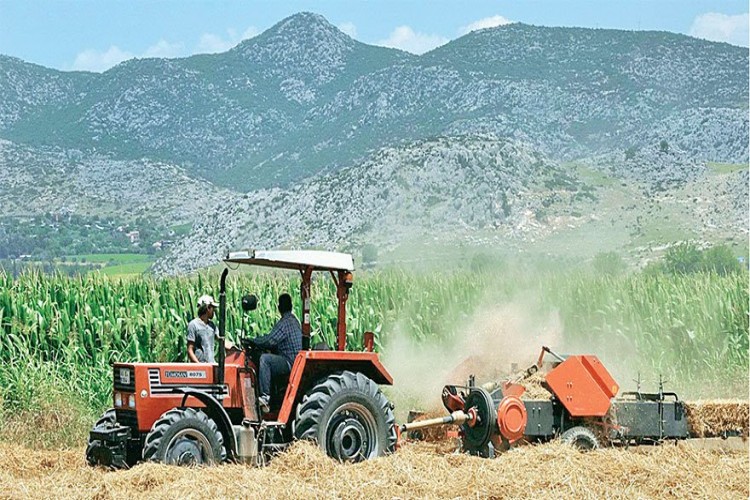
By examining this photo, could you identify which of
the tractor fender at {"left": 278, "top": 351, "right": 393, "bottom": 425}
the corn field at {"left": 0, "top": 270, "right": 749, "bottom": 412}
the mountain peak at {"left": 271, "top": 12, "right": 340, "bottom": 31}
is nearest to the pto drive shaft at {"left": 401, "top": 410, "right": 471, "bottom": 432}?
the tractor fender at {"left": 278, "top": 351, "right": 393, "bottom": 425}

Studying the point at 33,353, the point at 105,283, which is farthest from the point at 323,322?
the point at 33,353

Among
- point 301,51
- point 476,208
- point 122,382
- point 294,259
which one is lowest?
point 122,382

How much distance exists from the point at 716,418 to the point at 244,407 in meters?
6.48

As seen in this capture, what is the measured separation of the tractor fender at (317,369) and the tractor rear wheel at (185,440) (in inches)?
34.8

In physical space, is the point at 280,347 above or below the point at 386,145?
below

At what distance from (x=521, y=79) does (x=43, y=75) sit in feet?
229

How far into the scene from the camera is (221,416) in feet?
37.1

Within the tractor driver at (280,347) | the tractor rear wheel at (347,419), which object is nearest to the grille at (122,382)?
the tractor driver at (280,347)

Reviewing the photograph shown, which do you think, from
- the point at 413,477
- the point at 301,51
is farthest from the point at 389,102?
the point at 413,477

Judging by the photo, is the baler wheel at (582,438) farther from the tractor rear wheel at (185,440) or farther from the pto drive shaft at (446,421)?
the tractor rear wheel at (185,440)

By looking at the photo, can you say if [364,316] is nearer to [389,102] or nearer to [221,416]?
[221,416]

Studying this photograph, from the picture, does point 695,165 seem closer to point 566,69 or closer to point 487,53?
point 566,69

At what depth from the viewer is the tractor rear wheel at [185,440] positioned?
10.7m

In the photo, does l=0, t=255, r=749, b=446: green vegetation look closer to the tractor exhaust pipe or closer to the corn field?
the corn field
